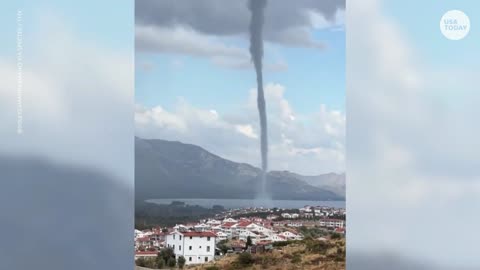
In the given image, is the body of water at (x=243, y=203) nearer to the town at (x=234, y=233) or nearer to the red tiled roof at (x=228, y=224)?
the town at (x=234, y=233)

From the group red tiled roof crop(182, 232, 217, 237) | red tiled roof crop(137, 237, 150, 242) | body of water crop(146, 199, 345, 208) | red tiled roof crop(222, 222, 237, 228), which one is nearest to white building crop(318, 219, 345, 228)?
body of water crop(146, 199, 345, 208)

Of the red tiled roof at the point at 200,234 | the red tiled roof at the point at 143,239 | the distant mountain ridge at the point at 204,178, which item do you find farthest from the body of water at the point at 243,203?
the red tiled roof at the point at 143,239

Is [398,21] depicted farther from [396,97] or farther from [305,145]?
[305,145]

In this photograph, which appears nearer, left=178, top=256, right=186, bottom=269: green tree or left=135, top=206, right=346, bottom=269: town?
left=135, top=206, right=346, bottom=269: town

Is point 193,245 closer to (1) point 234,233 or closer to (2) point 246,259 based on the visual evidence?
(1) point 234,233

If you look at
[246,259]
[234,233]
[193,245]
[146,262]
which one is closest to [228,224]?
[234,233]

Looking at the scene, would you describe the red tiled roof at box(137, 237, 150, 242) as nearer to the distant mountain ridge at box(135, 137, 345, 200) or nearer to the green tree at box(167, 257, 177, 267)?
the green tree at box(167, 257, 177, 267)

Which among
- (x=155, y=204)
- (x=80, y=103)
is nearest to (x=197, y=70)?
(x=155, y=204)
